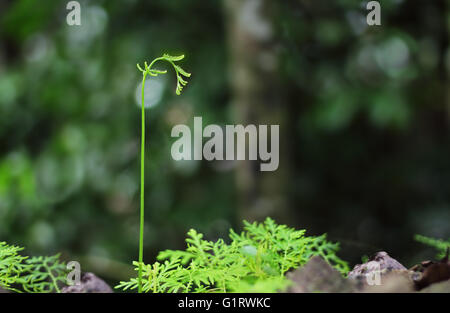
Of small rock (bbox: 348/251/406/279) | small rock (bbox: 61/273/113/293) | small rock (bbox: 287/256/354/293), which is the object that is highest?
small rock (bbox: 287/256/354/293)

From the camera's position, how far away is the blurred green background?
1.74m

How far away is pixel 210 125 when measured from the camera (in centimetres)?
176

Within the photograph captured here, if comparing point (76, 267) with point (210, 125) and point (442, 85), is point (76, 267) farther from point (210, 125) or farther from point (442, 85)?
point (442, 85)

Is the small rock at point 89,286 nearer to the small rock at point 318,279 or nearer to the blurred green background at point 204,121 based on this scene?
the small rock at point 318,279

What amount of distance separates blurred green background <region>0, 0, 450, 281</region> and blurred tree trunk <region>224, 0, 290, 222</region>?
4 centimetres

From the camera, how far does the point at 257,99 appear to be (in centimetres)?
149

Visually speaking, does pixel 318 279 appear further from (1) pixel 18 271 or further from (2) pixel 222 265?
(1) pixel 18 271

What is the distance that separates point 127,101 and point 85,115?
0.20 m

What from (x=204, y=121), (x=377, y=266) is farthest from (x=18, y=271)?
(x=204, y=121)

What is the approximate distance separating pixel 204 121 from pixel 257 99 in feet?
1.21

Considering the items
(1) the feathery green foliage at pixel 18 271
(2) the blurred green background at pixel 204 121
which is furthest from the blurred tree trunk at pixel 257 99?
(1) the feathery green foliage at pixel 18 271

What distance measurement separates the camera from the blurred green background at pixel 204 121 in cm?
174

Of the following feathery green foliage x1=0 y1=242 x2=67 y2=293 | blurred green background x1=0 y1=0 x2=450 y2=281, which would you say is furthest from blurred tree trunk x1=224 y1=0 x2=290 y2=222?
feathery green foliage x1=0 y1=242 x2=67 y2=293

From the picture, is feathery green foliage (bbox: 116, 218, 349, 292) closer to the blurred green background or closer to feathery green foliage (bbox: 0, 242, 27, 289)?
feathery green foliage (bbox: 0, 242, 27, 289)
